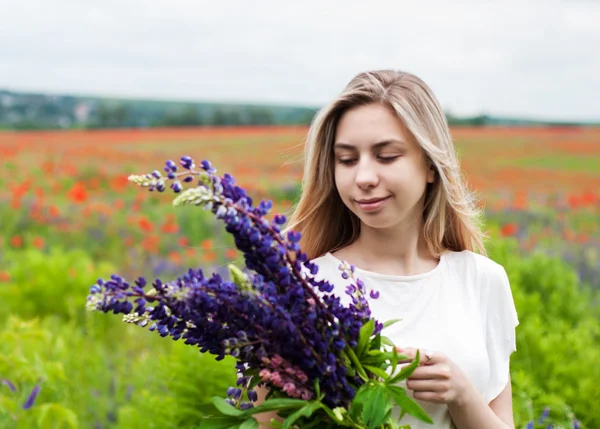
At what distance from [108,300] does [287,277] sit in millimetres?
285

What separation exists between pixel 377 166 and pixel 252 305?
0.62 metres

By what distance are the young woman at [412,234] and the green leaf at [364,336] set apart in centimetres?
30

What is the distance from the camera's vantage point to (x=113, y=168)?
10.5 m

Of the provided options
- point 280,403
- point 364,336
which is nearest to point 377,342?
point 364,336

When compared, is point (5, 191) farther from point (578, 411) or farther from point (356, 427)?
point (356, 427)

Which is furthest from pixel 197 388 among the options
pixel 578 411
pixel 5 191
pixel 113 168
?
pixel 113 168

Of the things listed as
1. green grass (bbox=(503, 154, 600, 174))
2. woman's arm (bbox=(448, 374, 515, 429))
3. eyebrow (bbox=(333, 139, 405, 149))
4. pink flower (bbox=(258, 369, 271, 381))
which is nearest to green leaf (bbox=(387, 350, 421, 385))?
pink flower (bbox=(258, 369, 271, 381))

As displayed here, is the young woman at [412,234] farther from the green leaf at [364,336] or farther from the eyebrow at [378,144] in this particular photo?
the green leaf at [364,336]

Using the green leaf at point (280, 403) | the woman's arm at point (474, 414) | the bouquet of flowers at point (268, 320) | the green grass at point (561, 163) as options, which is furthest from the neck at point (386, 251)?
the green grass at point (561, 163)

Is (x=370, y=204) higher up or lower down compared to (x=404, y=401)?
higher up

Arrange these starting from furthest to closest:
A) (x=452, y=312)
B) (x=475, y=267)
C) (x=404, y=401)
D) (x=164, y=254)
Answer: (x=164, y=254)
(x=475, y=267)
(x=452, y=312)
(x=404, y=401)

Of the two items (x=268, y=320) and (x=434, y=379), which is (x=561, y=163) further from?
(x=268, y=320)

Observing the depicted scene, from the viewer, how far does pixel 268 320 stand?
4.31 feet

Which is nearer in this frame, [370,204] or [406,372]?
[406,372]
